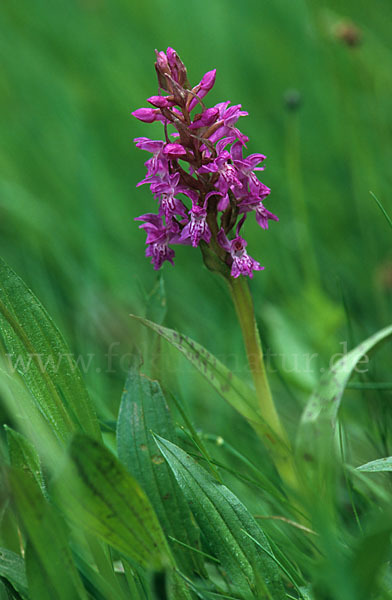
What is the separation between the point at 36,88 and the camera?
12.8 ft

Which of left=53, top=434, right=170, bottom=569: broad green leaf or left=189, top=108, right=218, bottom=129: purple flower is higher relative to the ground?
left=189, top=108, right=218, bottom=129: purple flower

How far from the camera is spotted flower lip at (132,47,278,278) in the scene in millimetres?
1257

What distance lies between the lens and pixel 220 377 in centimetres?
131

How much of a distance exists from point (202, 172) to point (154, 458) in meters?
0.59

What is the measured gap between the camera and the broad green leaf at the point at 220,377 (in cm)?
127

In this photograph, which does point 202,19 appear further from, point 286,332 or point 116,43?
point 286,332

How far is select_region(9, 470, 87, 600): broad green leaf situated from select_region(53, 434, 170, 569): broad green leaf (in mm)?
33

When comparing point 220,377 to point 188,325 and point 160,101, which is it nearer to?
point 160,101

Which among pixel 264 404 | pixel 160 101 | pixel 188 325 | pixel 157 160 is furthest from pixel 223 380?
pixel 188 325

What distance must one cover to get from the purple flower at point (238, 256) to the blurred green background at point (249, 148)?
0.93ft

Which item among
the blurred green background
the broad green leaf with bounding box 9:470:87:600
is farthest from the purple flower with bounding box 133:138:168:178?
the broad green leaf with bounding box 9:470:87:600

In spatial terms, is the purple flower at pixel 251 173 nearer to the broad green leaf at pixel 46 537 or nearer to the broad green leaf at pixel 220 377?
the broad green leaf at pixel 220 377

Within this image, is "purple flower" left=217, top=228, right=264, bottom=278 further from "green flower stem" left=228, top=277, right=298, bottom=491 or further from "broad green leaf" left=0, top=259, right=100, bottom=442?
"broad green leaf" left=0, top=259, right=100, bottom=442

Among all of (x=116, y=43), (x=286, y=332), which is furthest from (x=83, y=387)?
(x=116, y=43)
